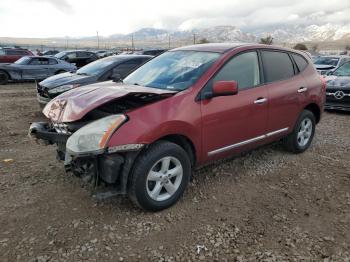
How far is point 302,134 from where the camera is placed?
561 cm

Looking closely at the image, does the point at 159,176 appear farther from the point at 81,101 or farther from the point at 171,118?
the point at 81,101

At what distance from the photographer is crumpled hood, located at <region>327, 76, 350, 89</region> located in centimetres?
881

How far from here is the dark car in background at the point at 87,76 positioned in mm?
7586

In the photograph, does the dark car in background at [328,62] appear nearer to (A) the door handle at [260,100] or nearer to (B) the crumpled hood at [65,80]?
(B) the crumpled hood at [65,80]

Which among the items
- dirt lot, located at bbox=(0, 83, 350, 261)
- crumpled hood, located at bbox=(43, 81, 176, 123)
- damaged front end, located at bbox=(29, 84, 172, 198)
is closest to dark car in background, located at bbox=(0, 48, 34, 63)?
dirt lot, located at bbox=(0, 83, 350, 261)

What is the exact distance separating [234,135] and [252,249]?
4.95ft

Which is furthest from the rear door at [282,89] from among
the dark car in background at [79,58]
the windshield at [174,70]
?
the dark car in background at [79,58]

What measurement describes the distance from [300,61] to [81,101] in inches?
142

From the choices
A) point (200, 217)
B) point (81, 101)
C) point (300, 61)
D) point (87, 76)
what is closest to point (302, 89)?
point (300, 61)

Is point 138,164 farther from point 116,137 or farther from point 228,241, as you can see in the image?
point 228,241

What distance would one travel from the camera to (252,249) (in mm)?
3129

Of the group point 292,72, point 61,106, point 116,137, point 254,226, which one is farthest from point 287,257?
point 292,72

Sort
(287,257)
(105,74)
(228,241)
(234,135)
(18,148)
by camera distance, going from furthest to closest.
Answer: (105,74), (18,148), (234,135), (228,241), (287,257)

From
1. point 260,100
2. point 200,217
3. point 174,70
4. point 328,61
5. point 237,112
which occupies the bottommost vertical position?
point 200,217
